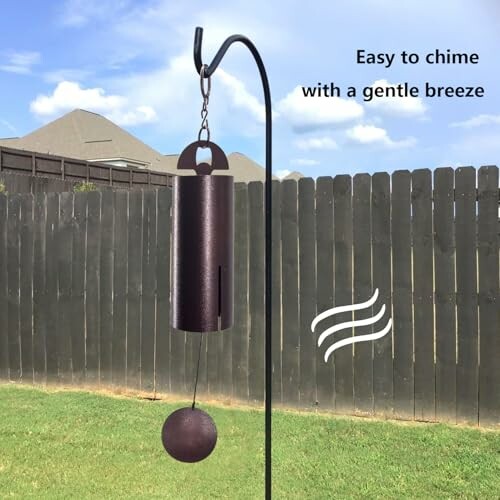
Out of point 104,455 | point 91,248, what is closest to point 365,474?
point 104,455

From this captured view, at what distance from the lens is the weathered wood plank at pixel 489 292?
15.5 ft

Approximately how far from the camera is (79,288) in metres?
6.25

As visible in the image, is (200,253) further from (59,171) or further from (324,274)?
(59,171)

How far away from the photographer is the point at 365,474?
3.87 meters

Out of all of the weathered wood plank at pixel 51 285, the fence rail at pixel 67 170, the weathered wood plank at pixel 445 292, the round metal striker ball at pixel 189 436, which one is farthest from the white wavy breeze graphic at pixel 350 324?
the fence rail at pixel 67 170

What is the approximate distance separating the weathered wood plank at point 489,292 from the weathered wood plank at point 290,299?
59.8 inches

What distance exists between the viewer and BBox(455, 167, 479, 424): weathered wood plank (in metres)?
4.77

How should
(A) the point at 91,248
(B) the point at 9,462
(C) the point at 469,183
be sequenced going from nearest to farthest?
(B) the point at 9,462 → (C) the point at 469,183 → (A) the point at 91,248

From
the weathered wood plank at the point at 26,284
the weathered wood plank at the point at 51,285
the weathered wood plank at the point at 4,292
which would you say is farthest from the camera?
the weathered wood plank at the point at 4,292

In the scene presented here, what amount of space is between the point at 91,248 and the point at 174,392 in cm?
174

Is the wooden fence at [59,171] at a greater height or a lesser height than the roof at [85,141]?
lesser

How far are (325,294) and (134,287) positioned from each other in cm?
198

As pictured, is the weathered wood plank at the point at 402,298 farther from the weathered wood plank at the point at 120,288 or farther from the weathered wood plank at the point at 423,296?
the weathered wood plank at the point at 120,288

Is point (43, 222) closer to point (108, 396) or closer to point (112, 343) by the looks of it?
point (112, 343)
